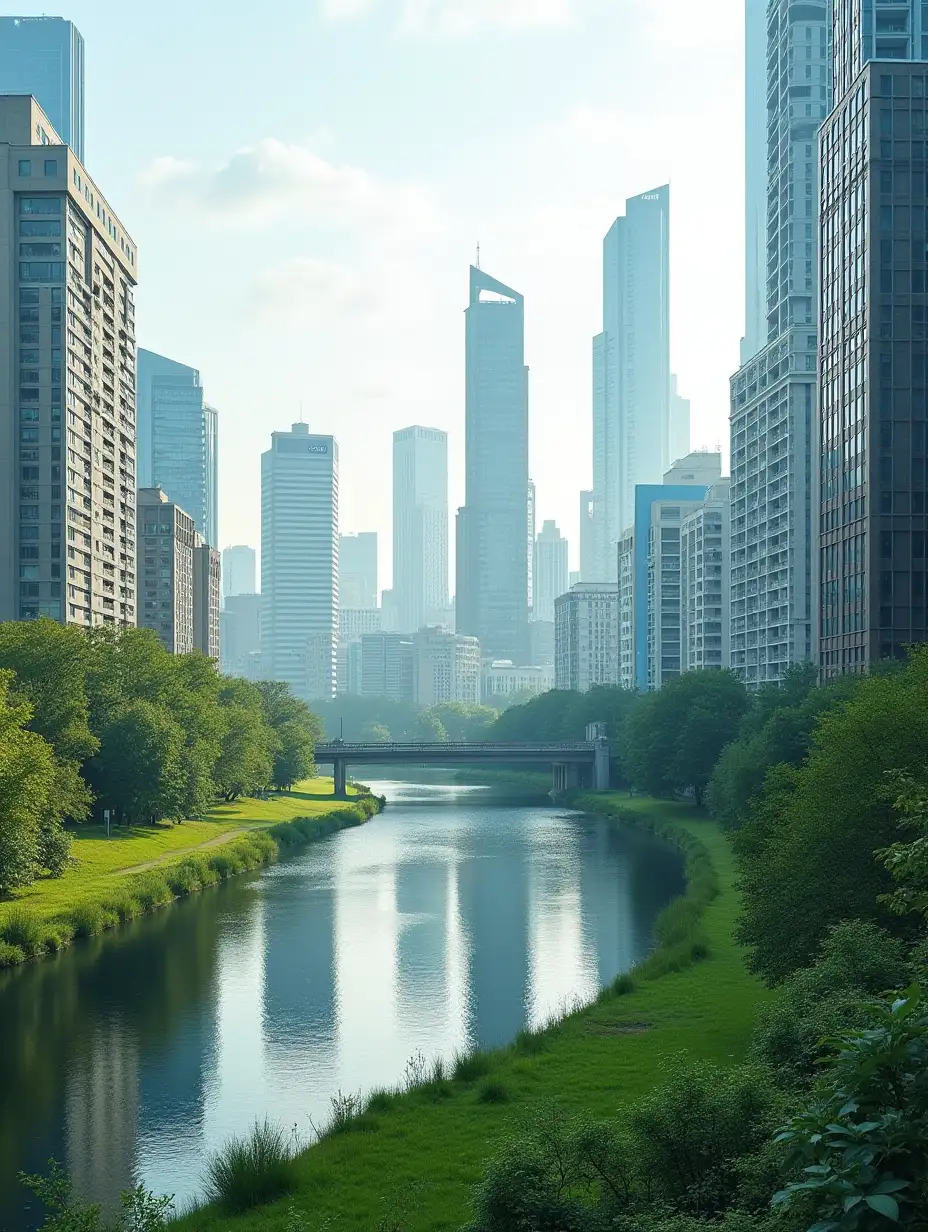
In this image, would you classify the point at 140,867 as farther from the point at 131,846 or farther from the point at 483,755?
the point at 483,755

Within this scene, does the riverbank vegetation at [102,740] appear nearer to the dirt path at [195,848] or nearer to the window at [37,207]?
the dirt path at [195,848]

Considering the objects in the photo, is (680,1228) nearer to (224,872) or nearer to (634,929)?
(634,929)

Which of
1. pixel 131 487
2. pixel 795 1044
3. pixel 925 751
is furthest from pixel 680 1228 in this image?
pixel 131 487

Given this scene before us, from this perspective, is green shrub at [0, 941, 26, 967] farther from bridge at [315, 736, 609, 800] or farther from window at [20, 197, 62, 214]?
window at [20, 197, 62, 214]

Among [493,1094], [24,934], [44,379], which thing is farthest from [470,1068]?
[44,379]

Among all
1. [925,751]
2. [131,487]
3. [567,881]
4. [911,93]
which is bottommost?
[567,881]
